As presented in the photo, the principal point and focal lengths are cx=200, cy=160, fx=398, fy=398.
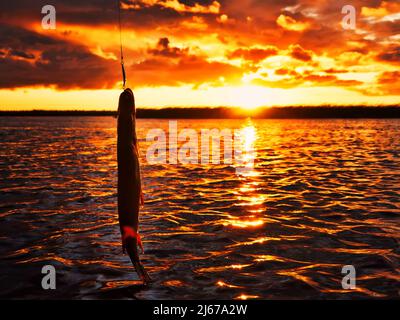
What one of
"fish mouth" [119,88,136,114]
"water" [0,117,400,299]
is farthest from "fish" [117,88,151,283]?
"water" [0,117,400,299]

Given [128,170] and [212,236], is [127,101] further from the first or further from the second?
[212,236]

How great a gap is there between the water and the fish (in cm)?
189

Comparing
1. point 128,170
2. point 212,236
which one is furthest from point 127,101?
point 212,236

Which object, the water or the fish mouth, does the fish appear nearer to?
the fish mouth

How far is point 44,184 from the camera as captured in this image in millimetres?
18203

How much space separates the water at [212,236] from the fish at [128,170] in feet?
6.21

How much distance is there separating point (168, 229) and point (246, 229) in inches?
86.8

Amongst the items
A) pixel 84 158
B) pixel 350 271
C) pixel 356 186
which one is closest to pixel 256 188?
pixel 356 186

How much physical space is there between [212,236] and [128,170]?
211 inches

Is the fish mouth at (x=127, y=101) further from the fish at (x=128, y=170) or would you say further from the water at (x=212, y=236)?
the water at (x=212, y=236)

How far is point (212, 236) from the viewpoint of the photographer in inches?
416

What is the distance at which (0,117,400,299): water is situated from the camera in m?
7.62

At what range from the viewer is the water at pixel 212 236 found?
762 cm

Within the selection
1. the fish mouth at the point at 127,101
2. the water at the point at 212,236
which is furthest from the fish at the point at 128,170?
the water at the point at 212,236
